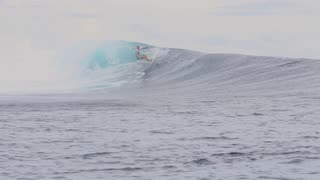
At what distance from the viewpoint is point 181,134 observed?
839 inches

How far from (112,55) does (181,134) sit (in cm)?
4804

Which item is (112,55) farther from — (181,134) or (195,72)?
(181,134)

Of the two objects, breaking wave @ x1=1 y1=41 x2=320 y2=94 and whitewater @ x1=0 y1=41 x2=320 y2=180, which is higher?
breaking wave @ x1=1 y1=41 x2=320 y2=94

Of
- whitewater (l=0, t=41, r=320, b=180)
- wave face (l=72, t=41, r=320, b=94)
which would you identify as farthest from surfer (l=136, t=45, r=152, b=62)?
whitewater (l=0, t=41, r=320, b=180)

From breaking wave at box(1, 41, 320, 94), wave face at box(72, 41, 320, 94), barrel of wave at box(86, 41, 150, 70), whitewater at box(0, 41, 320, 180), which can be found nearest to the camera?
whitewater at box(0, 41, 320, 180)

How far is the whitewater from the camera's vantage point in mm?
15523

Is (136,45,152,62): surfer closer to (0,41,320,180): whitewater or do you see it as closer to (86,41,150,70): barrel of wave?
(86,41,150,70): barrel of wave

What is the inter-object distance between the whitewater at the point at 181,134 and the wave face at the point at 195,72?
0.29 metres

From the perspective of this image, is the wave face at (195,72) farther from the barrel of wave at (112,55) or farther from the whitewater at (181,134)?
the whitewater at (181,134)

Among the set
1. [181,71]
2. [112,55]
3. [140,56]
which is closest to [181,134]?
[181,71]

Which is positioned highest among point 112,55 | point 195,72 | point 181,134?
point 112,55

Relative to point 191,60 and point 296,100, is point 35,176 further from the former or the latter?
point 191,60

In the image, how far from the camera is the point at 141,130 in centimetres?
2228

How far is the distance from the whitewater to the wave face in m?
0.29
